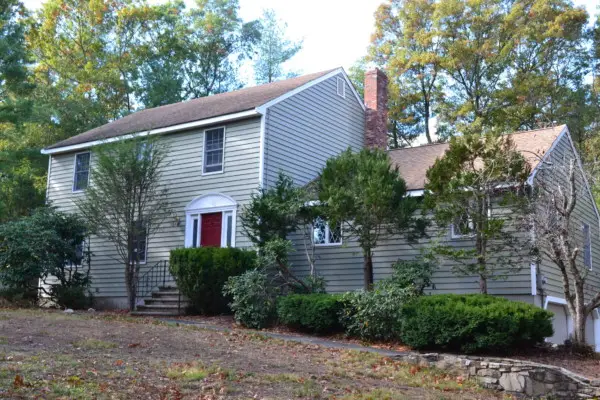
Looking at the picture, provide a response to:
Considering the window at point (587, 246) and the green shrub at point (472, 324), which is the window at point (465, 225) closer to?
the green shrub at point (472, 324)

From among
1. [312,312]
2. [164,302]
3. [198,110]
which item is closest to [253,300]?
[312,312]

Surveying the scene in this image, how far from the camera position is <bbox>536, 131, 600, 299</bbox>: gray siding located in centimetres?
1456

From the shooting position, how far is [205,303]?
15555 millimetres

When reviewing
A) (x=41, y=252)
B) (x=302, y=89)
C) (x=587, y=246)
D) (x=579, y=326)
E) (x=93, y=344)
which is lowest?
(x=93, y=344)

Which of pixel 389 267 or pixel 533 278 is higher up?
pixel 389 267

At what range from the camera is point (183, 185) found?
18.4 metres

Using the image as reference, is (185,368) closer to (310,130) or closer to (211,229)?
(211,229)

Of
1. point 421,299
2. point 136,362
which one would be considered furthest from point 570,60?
point 136,362

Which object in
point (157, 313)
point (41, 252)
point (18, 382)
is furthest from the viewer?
point (41, 252)

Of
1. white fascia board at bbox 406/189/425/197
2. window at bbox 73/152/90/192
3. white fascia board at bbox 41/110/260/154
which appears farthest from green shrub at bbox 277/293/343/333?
window at bbox 73/152/90/192

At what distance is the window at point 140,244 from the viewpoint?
17388 millimetres

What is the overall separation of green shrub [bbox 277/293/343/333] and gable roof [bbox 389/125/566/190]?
3.92 m

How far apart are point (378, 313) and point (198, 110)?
10.0 meters

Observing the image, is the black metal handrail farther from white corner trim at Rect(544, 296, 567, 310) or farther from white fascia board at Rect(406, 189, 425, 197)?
white corner trim at Rect(544, 296, 567, 310)
